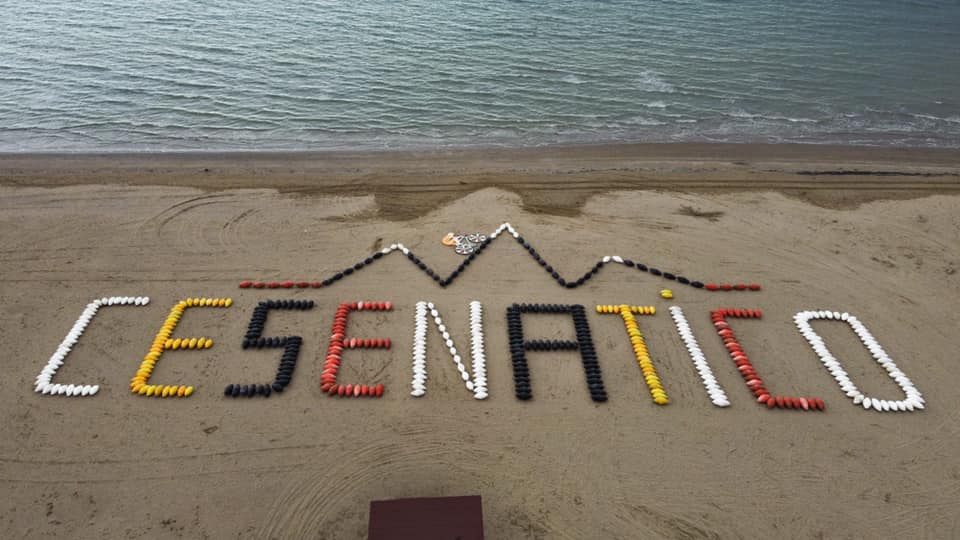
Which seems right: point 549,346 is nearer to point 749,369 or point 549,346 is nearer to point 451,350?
point 451,350

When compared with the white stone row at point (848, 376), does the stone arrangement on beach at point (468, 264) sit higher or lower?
higher

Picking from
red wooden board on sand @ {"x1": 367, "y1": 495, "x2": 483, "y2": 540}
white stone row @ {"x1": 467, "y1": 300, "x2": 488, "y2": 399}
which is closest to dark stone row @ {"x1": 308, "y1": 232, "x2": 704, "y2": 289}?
white stone row @ {"x1": 467, "y1": 300, "x2": 488, "y2": 399}

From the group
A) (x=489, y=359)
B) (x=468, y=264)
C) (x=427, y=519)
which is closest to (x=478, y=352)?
(x=489, y=359)

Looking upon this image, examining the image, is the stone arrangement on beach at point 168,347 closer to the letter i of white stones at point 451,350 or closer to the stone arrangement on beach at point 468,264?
Result: the stone arrangement on beach at point 468,264

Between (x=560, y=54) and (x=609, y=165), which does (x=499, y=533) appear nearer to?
(x=609, y=165)

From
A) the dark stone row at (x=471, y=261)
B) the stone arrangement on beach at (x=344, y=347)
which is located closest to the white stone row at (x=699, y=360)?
the dark stone row at (x=471, y=261)

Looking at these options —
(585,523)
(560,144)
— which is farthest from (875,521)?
(560,144)
